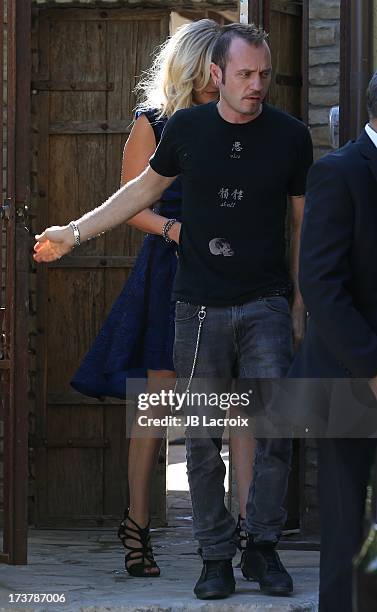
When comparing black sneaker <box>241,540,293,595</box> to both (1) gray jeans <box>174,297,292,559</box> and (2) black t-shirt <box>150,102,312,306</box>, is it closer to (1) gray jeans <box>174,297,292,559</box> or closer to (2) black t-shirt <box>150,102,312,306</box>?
(1) gray jeans <box>174,297,292,559</box>

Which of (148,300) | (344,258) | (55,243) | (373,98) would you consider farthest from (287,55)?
(344,258)

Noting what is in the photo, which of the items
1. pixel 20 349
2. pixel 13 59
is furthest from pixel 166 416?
→ pixel 13 59

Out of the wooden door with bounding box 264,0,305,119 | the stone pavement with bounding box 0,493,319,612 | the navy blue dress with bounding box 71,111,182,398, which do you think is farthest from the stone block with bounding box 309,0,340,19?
the stone pavement with bounding box 0,493,319,612

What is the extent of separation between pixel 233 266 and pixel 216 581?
3.51 ft

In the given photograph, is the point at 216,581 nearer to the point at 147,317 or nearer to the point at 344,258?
Answer: the point at 147,317

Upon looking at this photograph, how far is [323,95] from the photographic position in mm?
6891

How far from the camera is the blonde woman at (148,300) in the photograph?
5707mm

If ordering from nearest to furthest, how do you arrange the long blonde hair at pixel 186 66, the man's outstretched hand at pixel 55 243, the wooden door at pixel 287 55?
the man's outstretched hand at pixel 55 243, the long blonde hair at pixel 186 66, the wooden door at pixel 287 55

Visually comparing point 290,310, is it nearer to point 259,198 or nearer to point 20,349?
point 259,198

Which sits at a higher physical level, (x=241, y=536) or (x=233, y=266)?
(x=233, y=266)

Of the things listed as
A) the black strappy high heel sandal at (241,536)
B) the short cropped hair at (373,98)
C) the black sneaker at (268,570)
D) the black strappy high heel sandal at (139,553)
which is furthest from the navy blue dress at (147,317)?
the short cropped hair at (373,98)

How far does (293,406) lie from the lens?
4574 millimetres

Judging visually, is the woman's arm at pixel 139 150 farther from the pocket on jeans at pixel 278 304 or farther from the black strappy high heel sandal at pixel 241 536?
the black strappy high heel sandal at pixel 241 536

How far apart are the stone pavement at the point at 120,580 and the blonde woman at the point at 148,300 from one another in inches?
8.2
